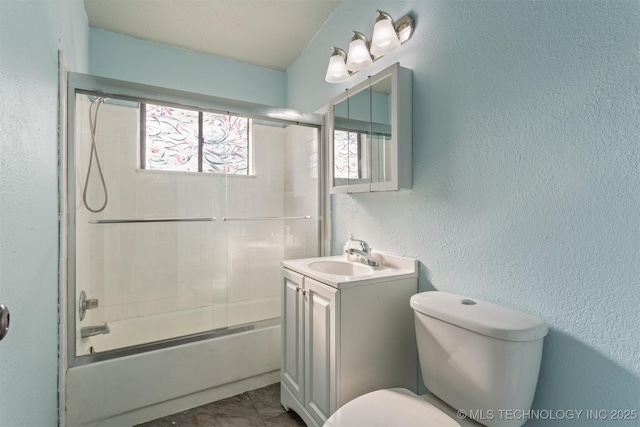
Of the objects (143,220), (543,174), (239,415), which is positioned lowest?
(239,415)

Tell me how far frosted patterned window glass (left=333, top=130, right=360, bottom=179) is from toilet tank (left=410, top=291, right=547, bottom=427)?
927 mm

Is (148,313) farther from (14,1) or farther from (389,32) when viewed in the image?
(389,32)

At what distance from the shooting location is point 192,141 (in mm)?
2057

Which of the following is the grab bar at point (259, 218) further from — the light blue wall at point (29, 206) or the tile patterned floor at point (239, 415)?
the tile patterned floor at point (239, 415)

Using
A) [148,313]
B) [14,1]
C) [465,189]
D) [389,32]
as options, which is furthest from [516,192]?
[148,313]

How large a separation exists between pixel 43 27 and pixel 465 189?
67.3 inches

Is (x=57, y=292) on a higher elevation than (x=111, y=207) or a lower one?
lower

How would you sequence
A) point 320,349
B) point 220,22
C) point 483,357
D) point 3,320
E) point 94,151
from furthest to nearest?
point 220,22 < point 94,151 < point 320,349 < point 483,357 < point 3,320

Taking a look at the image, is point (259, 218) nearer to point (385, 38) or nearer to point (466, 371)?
point (385, 38)

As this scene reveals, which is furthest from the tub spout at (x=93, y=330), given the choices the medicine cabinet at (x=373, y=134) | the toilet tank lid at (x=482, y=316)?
the toilet tank lid at (x=482, y=316)

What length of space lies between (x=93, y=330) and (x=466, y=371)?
1875 mm

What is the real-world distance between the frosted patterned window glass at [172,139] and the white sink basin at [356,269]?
1026mm

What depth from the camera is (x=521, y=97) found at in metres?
1.06

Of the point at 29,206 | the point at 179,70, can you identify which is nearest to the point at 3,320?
the point at 29,206
